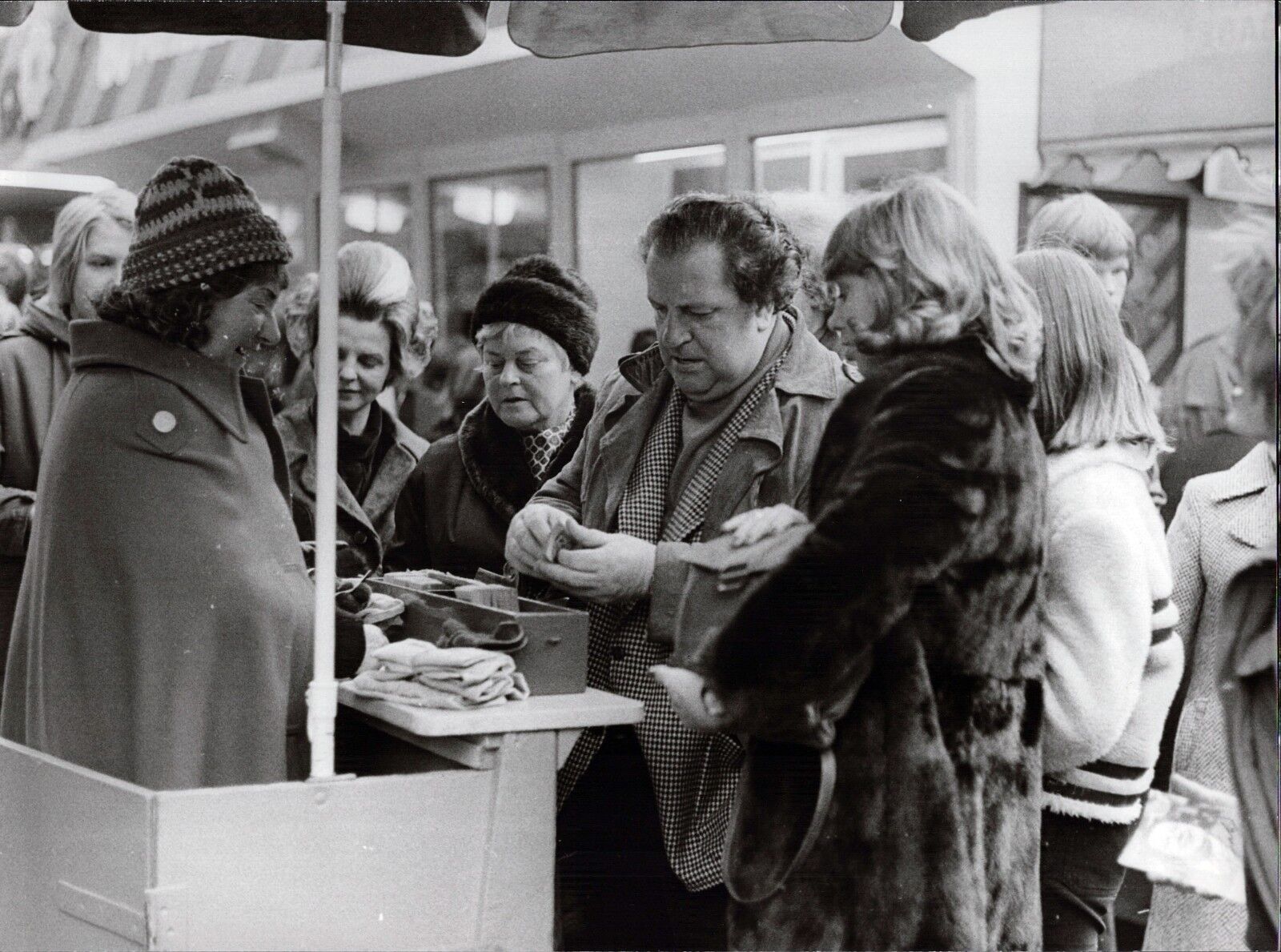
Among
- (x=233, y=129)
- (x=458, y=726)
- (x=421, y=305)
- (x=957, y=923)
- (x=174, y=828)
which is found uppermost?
(x=233, y=129)

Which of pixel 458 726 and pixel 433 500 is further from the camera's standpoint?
pixel 433 500

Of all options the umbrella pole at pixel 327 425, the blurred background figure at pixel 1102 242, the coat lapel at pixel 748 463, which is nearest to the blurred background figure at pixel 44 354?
the umbrella pole at pixel 327 425

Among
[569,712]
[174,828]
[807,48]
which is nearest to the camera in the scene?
[174,828]

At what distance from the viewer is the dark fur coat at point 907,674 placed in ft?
7.16

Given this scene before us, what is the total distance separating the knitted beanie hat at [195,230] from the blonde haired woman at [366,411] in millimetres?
151

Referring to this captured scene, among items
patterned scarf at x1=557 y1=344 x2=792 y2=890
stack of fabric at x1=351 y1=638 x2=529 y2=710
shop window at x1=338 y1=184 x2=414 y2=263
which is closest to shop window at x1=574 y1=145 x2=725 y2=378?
patterned scarf at x1=557 y1=344 x2=792 y2=890

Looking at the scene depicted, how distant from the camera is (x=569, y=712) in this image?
92.6 inches

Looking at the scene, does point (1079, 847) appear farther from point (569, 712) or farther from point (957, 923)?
point (569, 712)

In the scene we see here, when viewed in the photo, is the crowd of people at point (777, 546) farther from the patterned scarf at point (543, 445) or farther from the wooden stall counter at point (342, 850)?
the wooden stall counter at point (342, 850)

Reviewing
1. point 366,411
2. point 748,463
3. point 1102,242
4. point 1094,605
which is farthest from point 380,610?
point 1102,242

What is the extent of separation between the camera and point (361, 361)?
281 centimetres

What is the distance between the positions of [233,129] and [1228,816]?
2.11m

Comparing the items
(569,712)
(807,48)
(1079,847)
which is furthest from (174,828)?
(807,48)

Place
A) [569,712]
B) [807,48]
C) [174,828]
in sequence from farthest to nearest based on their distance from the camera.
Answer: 1. [807,48]
2. [569,712]
3. [174,828]
